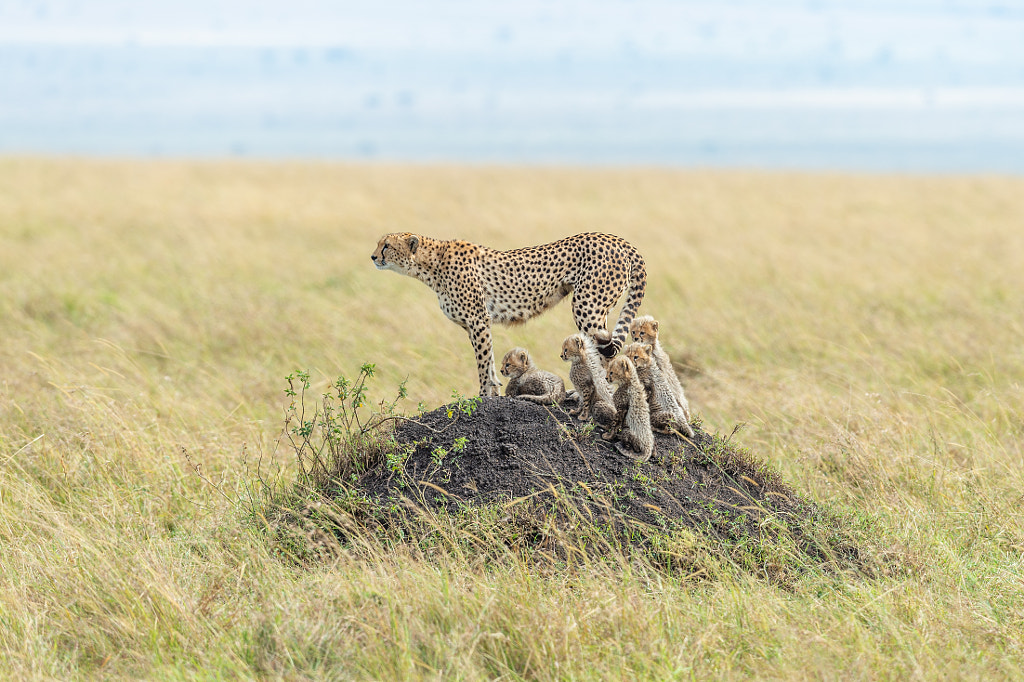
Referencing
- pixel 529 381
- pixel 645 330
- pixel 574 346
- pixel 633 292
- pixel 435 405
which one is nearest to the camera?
pixel 574 346

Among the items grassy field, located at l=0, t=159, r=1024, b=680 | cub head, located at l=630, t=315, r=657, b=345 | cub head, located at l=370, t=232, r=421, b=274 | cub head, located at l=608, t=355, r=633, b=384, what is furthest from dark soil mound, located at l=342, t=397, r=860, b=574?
cub head, located at l=370, t=232, r=421, b=274

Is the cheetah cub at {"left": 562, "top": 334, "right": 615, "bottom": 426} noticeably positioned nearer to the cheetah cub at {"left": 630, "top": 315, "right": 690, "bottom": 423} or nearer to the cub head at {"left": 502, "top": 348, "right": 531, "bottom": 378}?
the cheetah cub at {"left": 630, "top": 315, "right": 690, "bottom": 423}

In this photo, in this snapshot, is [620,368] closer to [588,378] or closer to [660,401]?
[588,378]

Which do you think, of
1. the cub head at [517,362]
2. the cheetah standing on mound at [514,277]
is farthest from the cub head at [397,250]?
the cub head at [517,362]

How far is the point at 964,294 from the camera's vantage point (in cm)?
1185

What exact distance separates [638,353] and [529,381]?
60 cm

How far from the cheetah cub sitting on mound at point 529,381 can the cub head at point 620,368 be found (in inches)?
18.2

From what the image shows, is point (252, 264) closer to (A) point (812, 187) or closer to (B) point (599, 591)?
(B) point (599, 591)

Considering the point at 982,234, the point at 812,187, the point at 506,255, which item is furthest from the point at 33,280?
the point at 812,187

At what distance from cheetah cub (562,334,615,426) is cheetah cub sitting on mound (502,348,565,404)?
0.47 ft

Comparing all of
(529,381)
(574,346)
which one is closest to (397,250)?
(529,381)

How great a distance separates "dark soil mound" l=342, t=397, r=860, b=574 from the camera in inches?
180

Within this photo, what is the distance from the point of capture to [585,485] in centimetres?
463

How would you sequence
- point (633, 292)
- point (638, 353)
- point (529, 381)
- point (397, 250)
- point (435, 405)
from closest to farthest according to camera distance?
point (638, 353) → point (529, 381) → point (397, 250) → point (633, 292) → point (435, 405)
